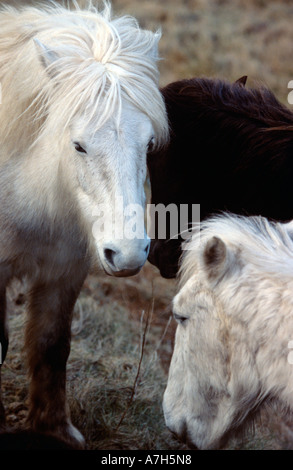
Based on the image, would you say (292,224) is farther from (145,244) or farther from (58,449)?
(58,449)

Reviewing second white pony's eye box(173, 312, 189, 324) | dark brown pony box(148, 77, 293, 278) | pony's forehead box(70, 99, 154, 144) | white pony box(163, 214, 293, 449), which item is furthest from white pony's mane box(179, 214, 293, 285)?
dark brown pony box(148, 77, 293, 278)

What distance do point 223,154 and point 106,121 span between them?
3.41ft

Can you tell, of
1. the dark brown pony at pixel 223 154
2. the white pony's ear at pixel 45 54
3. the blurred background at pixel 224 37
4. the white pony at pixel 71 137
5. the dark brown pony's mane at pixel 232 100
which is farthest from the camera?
the blurred background at pixel 224 37

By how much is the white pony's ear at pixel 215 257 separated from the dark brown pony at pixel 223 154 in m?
1.07

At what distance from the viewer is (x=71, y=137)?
255 cm

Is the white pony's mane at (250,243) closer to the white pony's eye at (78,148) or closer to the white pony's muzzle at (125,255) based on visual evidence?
the white pony's muzzle at (125,255)

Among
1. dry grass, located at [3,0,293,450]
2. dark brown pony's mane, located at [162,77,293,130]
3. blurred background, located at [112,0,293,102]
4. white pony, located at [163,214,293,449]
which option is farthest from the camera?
blurred background, located at [112,0,293,102]

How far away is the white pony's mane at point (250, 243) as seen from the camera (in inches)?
89.6

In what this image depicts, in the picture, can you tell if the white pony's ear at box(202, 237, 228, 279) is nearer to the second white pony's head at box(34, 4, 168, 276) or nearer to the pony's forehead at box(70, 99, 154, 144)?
the second white pony's head at box(34, 4, 168, 276)

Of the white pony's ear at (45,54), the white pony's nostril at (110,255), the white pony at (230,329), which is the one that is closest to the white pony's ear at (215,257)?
the white pony at (230,329)

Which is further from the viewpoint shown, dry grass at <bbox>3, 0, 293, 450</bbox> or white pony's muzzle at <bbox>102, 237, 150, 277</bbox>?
dry grass at <bbox>3, 0, 293, 450</bbox>

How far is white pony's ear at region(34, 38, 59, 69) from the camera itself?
262 cm

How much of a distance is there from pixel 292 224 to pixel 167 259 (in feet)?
4.09

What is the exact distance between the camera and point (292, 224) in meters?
2.50
